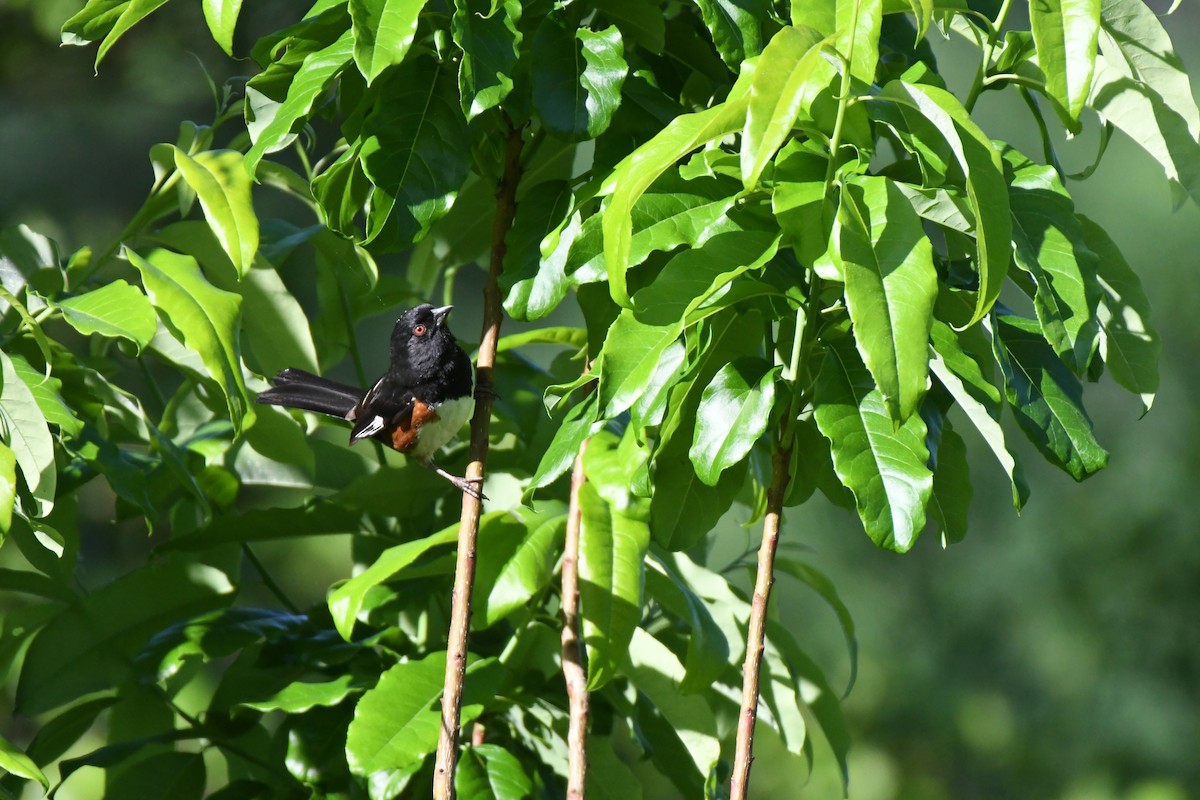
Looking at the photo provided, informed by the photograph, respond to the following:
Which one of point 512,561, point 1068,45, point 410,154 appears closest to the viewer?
point 1068,45

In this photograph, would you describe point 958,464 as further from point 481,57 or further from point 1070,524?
point 1070,524

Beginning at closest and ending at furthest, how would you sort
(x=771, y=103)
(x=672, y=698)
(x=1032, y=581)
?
(x=771, y=103) < (x=672, y=698) < (x=1032, y=581)

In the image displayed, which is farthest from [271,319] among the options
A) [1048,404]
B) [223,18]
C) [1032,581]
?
[1032,581]

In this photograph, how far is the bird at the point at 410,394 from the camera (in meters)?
1.68

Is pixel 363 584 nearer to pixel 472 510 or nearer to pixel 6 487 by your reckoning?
pixel 472 510

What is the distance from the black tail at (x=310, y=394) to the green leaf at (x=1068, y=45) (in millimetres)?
1029

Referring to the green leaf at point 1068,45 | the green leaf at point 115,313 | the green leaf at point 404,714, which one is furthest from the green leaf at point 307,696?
the green leaf at point 1068,45

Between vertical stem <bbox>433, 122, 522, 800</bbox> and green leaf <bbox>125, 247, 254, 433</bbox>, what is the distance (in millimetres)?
231

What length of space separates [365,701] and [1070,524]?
556cm

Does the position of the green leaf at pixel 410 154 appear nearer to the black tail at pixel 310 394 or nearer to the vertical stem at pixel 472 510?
the vertical stem at pixel 472 510

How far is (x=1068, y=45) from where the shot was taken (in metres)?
0.86

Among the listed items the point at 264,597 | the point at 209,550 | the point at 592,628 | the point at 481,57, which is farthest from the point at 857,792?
the point at 481,57

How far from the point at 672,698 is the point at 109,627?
2.33ft

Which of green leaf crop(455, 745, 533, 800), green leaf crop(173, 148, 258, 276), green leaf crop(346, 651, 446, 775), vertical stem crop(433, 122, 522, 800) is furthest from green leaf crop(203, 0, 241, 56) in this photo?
green leaf crop(455, 745, 533, 800)
